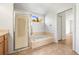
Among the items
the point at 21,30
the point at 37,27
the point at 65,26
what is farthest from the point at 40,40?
the point at 65,26

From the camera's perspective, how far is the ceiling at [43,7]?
1824 mm

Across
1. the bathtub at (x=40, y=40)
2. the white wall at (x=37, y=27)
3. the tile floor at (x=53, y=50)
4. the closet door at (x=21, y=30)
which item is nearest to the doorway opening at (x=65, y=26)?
the tile floor at (x=53, y=50)

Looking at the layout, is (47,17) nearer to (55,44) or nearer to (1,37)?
(55,44)

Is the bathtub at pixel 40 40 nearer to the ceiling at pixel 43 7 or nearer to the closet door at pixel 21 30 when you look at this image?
the closet door at pixel 21 30

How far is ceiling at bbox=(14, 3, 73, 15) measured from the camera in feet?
5.98

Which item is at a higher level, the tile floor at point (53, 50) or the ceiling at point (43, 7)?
the ceiling at point (43, 7)

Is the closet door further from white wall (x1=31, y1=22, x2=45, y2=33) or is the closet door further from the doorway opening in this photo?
the doorway opening

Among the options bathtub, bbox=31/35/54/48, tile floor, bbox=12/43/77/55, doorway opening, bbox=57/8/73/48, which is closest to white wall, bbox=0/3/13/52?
tile floor, bbox=12/43/77/55

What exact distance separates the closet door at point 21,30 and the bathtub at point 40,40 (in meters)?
0.16

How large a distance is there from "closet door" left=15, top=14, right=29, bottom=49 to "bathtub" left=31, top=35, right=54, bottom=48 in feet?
0.54
